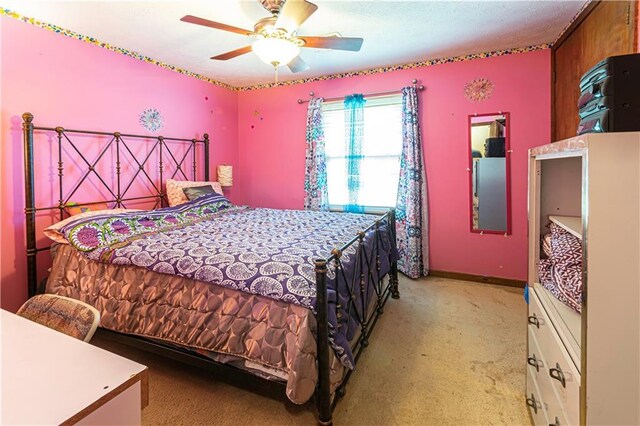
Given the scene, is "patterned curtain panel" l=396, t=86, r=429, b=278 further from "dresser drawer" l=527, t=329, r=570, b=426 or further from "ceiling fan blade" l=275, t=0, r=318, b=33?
"dresser drawer" l=527, t=329, r=570, b=426

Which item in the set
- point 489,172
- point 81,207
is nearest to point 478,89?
point 489,172

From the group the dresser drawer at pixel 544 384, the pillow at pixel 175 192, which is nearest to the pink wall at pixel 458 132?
the pillow at pixel 175 192

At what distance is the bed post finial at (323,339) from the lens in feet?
4.78

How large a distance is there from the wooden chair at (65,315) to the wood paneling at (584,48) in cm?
304

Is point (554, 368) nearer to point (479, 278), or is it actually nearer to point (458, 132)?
point (479, 278)

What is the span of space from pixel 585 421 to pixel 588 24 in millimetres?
2873

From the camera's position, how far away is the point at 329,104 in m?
4.13

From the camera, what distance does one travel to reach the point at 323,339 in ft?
4.81

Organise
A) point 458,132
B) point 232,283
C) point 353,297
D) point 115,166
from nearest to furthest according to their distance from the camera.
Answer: point 232,283 < point 353,297 < point 115,166 < point 458,132

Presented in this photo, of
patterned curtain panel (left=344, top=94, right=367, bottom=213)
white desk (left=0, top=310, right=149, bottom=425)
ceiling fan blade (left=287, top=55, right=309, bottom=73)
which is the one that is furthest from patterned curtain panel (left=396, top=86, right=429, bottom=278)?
white desk (left=0, top=310, right=149, bottom=425)

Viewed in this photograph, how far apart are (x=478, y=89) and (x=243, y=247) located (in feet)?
9.94

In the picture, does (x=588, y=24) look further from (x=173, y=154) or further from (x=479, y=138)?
(x=173, y=154)

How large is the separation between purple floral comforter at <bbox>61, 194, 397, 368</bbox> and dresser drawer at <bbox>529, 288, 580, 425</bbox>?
828mm

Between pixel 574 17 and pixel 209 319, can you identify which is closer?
pixel 209 319
